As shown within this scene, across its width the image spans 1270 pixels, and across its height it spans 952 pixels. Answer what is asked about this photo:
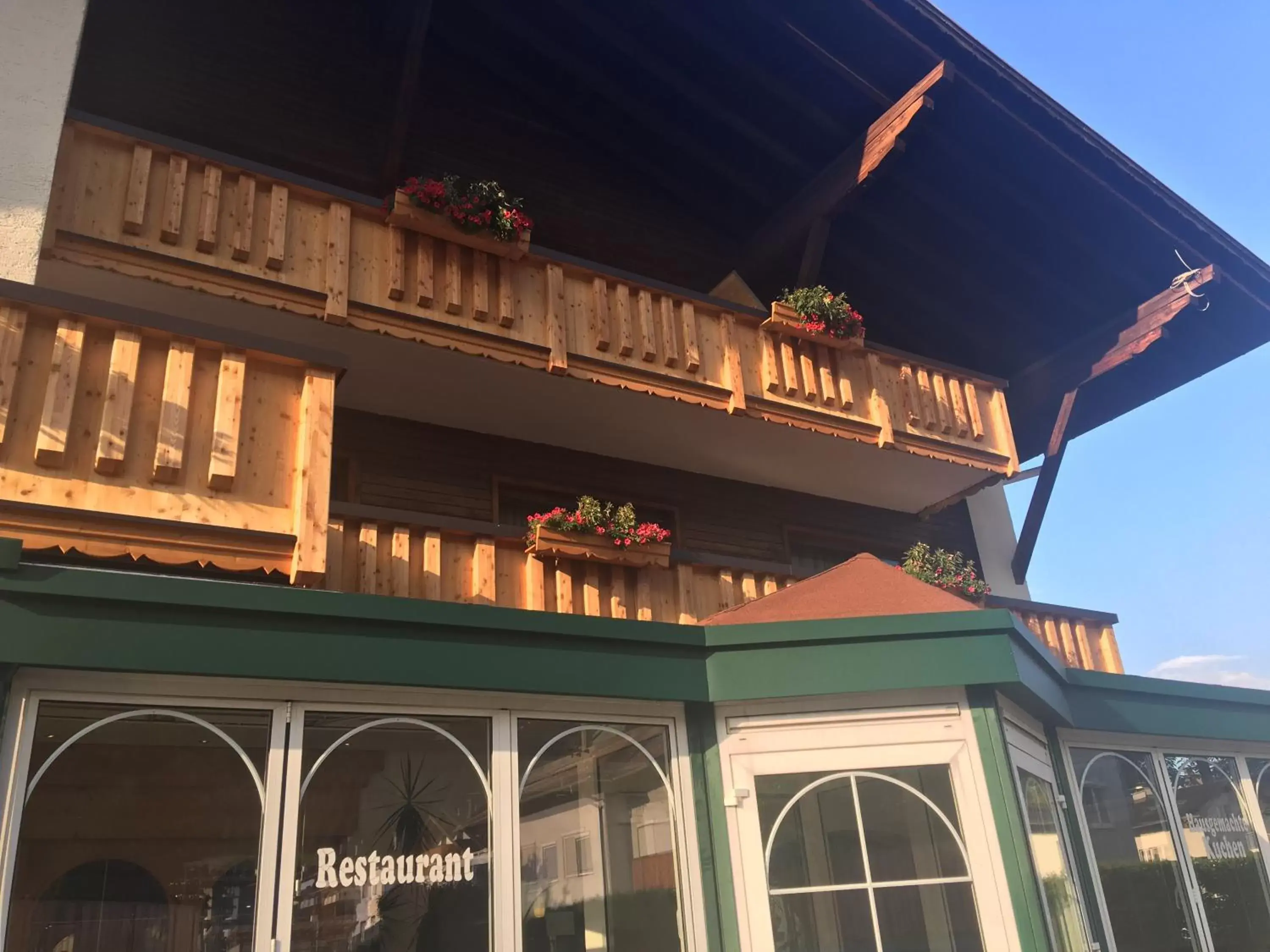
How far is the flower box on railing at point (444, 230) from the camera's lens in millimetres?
8227

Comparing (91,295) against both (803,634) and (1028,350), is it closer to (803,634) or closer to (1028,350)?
(803,634)

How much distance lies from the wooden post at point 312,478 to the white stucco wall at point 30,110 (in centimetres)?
208

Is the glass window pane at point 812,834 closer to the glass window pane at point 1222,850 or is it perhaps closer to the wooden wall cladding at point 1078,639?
the glass window pane at point 1222,850

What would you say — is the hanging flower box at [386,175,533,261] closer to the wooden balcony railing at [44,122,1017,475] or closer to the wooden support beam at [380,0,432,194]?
the wooden balcony railing at [44,122,1017,475]

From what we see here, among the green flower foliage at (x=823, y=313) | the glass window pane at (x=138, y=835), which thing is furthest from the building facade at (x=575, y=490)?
the green flower foliage at (x=823, y=313)

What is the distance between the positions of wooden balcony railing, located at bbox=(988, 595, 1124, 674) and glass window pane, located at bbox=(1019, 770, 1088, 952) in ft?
14.7

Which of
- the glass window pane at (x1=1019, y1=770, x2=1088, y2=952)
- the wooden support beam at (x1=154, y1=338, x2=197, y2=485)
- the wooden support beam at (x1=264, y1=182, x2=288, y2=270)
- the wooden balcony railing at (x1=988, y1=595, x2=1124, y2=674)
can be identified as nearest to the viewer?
the wooden support beam at (x1=154, y1=338, x2=197, y2=485)

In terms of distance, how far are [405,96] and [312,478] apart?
16.7ft

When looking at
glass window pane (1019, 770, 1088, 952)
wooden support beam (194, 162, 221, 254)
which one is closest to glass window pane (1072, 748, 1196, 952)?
glass window pane (1019, 770, 1088, 952)

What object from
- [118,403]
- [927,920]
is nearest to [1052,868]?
[927,920]

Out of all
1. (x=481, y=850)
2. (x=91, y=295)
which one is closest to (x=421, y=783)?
(x=481, y=850)

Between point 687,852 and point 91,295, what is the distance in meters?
6.23

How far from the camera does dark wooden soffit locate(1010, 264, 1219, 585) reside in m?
11.7

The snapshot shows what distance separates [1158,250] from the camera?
464 inches
